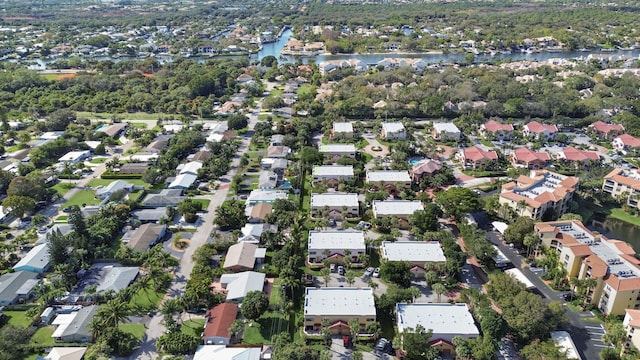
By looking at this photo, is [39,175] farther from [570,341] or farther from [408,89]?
[408,89]

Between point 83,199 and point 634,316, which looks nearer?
point 634,316

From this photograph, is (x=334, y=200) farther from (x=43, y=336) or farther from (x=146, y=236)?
(x=43, y=336)

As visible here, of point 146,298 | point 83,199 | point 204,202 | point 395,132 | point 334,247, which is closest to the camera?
point 146,298

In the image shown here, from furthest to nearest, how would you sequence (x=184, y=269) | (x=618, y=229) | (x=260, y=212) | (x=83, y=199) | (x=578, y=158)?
1. (x=578, y=158)
2. (x=83, y=199)
3. (x=618, y=229)
4. (x=260, y=212)
5. (x=184, y=269)

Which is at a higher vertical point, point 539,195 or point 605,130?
point 539,195

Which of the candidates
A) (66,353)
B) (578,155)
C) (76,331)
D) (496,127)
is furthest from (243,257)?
(496,127)

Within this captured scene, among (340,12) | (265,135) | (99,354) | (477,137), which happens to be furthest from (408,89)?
(340,12)
